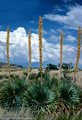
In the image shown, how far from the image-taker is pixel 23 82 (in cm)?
1277

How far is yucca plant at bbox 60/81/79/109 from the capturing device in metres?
11.4

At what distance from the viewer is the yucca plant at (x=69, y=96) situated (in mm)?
11438

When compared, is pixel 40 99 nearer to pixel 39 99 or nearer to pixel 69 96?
pixel 39 99

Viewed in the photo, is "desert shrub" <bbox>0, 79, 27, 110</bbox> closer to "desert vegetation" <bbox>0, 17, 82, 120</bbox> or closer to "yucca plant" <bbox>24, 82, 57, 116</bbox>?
"desert vegetation" <bbox>0, 17, 82, 120</bbox>

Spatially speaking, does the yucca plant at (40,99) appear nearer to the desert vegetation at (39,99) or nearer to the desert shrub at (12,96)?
the desert vegetation at (39,99)

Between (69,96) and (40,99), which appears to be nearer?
(40,99)

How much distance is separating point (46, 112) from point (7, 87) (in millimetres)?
2744

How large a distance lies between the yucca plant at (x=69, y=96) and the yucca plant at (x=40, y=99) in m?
0.65

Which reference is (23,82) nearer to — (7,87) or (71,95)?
(7,87)

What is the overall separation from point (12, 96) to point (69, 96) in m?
2.65

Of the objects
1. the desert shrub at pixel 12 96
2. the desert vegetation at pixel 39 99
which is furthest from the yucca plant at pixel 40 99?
the desert shrub at pixel 12 96

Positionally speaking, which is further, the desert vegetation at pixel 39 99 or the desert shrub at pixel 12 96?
the desert shrub at pixel 12 96

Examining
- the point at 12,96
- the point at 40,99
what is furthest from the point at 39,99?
the point at 12,96

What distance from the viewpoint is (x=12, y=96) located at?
11680 mm
